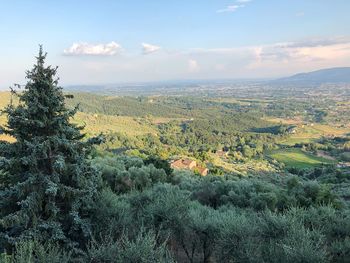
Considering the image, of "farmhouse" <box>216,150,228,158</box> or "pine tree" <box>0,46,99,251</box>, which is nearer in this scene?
"pine tree" <box>0,46,99,251</box>

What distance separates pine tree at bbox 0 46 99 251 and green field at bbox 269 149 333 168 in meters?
81.0

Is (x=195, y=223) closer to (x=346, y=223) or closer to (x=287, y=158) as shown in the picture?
(x=346, y=223)

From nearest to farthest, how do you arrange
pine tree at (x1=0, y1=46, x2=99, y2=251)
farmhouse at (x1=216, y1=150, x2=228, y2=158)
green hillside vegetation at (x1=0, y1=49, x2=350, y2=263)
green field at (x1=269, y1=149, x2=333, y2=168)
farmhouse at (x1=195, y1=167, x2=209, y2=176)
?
green hillside vegetation at (x1=0, y1=49, x2=350, y2=263)
pine tree at (x1=0, y1=46, x2=99, y2=251)
farmhouse at (x1=195, y1=167, x2=209, y2=176)
green field at (x1=269, y1=149, x2=333, y2=168)
farmhouse at (x1=216, y1=150, x2=228, y2=158)

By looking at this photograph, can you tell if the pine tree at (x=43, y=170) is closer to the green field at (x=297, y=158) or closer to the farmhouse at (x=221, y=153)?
the green field at (x=297, y=158)

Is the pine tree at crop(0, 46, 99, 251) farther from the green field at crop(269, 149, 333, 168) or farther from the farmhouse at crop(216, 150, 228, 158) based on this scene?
the farmhouse at crop(216, 150, 228, 158)

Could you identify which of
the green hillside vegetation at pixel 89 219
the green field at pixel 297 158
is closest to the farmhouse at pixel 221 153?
the green field at pixel 297 158

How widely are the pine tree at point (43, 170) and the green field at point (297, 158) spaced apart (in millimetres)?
81003

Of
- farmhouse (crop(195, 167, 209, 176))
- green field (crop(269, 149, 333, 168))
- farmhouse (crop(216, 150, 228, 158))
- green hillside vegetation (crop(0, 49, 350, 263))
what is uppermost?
green hillside vegetation (crop(0, 49, 350, 263))

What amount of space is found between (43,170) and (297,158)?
91458 mm

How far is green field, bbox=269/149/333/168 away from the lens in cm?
9050

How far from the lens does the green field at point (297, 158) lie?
9050 centimetres

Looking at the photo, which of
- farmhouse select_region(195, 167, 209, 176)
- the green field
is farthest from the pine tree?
the green field

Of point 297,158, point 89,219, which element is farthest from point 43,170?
point 297,158

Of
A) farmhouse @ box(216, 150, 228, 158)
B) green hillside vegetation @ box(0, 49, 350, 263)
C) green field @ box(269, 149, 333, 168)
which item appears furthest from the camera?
farmhouse @ box(216, 150, 228, 158)
